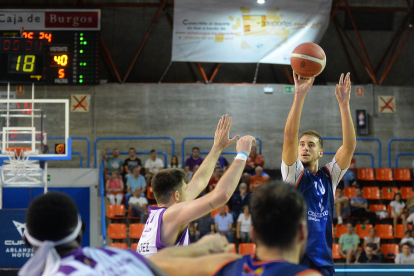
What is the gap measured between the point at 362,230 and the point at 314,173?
8756mm

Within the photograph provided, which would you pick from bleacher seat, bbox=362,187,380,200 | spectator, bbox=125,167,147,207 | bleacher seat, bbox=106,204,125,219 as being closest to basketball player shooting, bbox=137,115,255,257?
bleacher seat, bbox=106,204,125,219

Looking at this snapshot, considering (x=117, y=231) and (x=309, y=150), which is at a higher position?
(x=309, y=150)

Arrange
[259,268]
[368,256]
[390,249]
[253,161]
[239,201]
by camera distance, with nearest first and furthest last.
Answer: [259,268], [368,256], [390,249], [239,201], [253,161]

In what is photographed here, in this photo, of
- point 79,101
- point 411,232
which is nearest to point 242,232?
point 411,232

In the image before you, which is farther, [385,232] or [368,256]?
[385,232]

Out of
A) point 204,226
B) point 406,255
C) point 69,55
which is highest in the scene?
point 69,55

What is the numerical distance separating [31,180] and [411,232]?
30.3ft

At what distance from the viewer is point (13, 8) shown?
13242 mm

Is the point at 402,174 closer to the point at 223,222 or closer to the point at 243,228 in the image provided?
the point at 243,228

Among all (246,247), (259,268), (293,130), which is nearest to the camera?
(259,268)

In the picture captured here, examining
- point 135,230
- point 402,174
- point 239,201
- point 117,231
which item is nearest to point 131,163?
point 117,231

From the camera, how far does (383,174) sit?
1416 centimetres

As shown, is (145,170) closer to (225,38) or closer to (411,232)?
(225,38)

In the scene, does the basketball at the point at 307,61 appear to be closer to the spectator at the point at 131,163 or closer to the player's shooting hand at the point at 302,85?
the player's shooting hand at the point at 302,85
